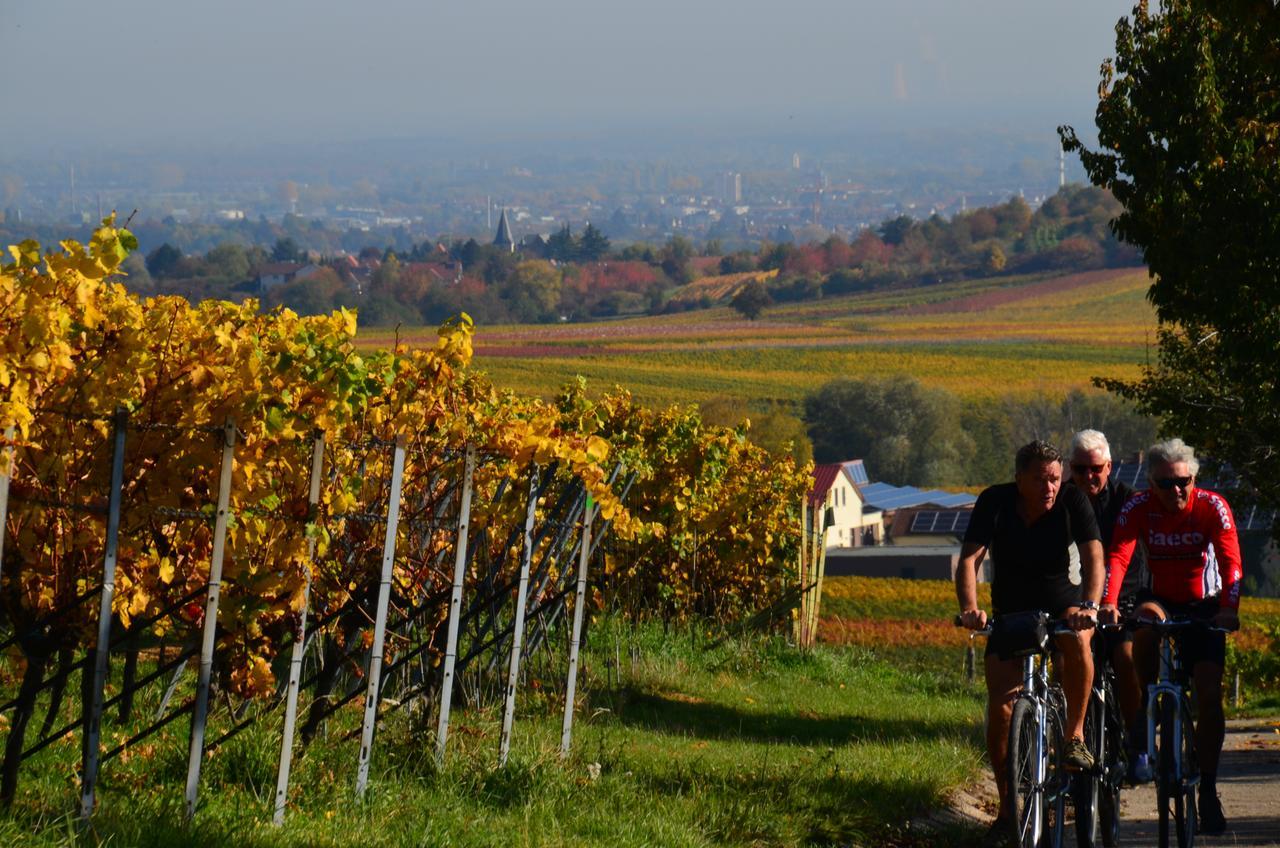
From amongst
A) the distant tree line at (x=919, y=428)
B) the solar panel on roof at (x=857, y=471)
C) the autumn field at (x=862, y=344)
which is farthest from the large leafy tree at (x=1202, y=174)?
the distant tree line at (x=919, y=428)

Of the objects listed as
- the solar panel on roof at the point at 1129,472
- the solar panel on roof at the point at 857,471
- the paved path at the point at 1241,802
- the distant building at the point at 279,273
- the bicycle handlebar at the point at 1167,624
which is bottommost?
the solar panel on roof at the point at 857,471

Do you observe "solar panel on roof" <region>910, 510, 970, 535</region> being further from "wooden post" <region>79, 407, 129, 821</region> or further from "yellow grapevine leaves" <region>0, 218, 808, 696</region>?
"wooden post" <region>79, 407, 129, 821</region>

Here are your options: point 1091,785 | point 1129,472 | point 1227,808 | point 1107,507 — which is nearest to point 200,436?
point 1091,785

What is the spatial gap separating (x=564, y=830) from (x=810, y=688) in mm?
9307

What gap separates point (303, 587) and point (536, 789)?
152cm

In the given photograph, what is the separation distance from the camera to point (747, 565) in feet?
67.0

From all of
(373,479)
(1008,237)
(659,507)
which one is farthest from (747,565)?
(1008,237)

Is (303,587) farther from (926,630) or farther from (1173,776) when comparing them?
(926,630)

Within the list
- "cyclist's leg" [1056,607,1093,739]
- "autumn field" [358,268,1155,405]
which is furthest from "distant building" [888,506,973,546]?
"cyclist's leg" [1056,607,1093,739]

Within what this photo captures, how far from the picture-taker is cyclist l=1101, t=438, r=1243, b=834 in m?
7.37

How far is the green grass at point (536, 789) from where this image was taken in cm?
603

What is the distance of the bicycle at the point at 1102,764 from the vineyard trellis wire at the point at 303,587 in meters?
2.38

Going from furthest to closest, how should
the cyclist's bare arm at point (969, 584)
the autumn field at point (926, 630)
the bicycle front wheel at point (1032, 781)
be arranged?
the autumn field at point (926, 630), the cyclist's bare arm at point (969, 584), the bicycle front wheel at point (1032, 781)

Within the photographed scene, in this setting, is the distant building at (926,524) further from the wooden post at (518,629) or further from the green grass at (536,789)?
the wooden post at (518,629)
